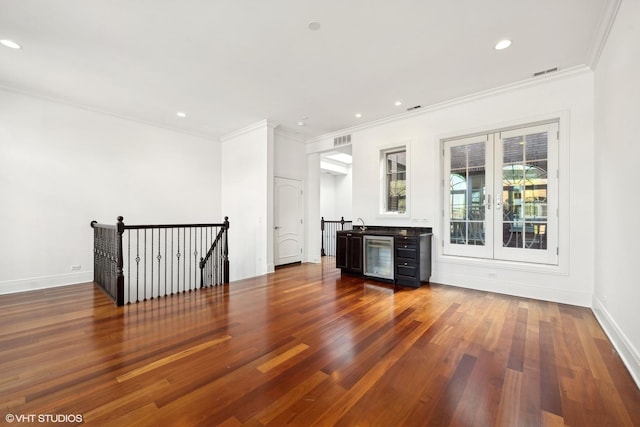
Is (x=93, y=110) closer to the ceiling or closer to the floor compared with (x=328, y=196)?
closer to the ceiling

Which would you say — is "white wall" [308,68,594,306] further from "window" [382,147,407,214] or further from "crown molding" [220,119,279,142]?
"crown molding" [220,119,279,142]

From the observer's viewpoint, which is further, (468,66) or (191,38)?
(468,66)

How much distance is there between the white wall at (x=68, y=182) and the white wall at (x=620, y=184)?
7304 millimetres

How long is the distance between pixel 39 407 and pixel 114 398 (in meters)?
0.43

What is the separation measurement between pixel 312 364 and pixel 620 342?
2.81m

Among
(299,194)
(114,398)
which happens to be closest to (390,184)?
(299,194)

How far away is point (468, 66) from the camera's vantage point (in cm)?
367

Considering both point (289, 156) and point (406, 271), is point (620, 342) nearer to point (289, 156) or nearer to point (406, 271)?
point (406, 271)

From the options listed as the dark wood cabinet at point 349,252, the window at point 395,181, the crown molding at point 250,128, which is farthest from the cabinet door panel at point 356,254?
the crown molding at point 250,128

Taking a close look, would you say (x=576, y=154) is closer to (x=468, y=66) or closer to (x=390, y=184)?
(x=468, y=66)

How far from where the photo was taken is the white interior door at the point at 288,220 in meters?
6.55

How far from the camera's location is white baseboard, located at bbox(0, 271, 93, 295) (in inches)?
169

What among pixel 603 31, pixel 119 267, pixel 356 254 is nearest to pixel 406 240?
pixel 356 254

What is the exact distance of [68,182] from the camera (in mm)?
4902
